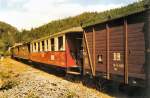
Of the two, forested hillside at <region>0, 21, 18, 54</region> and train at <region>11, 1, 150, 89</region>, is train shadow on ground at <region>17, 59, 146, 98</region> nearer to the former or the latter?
train at <region>11, 1, 150, 89</region>

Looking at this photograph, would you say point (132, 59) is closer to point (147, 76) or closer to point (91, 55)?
point (147, 76)

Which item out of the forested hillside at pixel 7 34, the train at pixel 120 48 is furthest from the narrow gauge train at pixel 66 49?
the forested hillside at pixel 7 34

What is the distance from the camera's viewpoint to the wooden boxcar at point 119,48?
36.2 feet

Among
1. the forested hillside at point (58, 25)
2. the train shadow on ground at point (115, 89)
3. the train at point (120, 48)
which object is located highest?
the forested hillside at point (58, 25)

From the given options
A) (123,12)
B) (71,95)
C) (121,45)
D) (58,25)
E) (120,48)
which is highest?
(58,25)

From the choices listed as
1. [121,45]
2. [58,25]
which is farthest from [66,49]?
[58,25]

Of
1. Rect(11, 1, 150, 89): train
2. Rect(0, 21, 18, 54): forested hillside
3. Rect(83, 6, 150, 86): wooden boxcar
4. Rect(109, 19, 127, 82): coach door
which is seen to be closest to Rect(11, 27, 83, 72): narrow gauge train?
Rect(11, 1, 150, 89): train

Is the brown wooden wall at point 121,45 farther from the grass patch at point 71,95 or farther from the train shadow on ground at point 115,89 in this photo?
the grass patch at point 71,95

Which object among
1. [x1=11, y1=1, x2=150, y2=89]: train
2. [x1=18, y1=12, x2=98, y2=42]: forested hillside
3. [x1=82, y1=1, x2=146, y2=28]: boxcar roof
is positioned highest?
[x1=18, y1=12, x2=98, y2=42]: forested hillside

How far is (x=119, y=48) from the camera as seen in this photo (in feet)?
41.0

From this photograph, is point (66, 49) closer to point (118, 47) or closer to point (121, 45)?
point (118, 47)

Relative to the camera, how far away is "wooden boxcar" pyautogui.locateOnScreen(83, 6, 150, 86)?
1105cm

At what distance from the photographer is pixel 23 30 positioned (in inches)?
3556

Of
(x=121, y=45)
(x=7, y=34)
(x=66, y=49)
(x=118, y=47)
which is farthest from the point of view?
(x=7, y=34)
